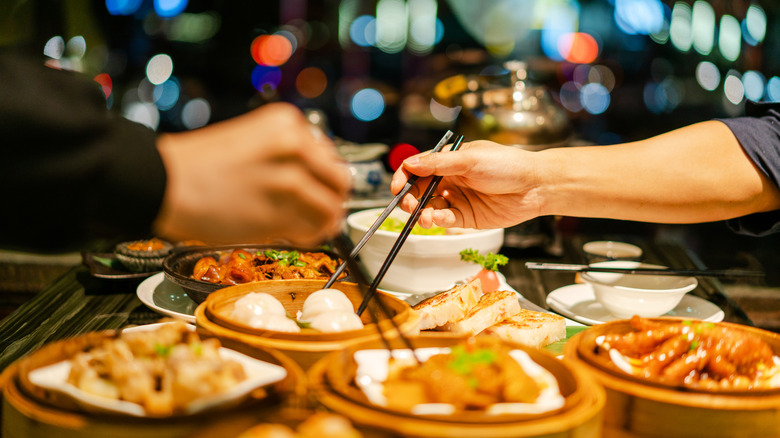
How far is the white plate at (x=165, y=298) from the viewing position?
1902 mm

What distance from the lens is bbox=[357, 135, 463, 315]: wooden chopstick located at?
4.62 ft

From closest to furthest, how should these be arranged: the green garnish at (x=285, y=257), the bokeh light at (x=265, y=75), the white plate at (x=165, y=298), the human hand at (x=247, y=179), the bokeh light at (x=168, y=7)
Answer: the human hand at (x=247, y=179), the white plate at (x=165, y=298), the green garnish at (x=285, y=257), the bokeh light at (x=168, y=7), the bokeh light at (x=265, y=75)

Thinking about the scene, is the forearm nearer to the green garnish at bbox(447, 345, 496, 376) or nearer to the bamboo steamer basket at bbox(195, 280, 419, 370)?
the bamboo steamer basket at bbox(195, 280, 419, 370)

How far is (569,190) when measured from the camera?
217 cm

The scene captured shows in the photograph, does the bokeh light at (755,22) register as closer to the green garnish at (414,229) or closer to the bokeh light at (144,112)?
the green garnish at (414,229)

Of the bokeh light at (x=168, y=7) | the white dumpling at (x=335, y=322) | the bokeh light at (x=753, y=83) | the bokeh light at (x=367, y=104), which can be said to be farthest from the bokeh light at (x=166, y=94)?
the white dumpling at (x=335, y=322)

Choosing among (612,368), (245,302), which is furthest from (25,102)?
(612,368)

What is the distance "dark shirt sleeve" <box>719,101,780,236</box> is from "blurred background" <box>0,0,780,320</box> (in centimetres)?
561

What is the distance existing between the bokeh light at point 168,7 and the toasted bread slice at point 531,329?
13283mm

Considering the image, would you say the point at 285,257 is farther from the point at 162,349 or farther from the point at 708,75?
the point at 708,75

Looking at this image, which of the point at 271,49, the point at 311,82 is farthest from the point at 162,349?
the point at 271,49

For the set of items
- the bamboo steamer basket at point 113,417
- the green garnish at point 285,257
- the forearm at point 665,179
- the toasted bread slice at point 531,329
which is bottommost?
the toasted bread slice at point 531,329

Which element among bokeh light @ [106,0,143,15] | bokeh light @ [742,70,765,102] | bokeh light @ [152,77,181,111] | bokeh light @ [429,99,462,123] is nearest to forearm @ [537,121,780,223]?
bokeh light @ [429,99,462,123]

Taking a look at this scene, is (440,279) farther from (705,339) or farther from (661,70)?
(661,70)
